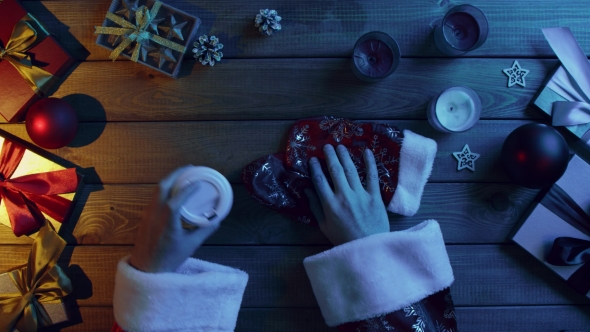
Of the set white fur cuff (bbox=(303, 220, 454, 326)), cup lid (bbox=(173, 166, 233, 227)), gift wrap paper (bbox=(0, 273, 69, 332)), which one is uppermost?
cup lid (bbox=(173, 166, 233, 227))

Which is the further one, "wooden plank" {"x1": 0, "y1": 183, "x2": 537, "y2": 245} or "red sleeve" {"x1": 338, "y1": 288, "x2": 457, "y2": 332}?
"wooden plank" {"x1": 0, "y1": 183, "x2": 537, "y2": 245}

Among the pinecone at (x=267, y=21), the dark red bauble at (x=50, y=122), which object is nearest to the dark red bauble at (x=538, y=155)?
the pinecone at (x=267, y=21)

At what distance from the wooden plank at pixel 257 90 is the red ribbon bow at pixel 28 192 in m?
0.17

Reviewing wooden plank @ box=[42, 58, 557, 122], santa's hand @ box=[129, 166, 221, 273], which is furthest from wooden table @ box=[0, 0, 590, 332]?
santa's hand @ box=[129, 166, 221, 273]

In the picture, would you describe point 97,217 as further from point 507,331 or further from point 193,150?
point 507,331

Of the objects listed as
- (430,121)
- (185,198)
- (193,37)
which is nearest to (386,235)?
(430,121)

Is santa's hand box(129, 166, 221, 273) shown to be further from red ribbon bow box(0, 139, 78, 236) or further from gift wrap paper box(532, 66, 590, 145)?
gift wrap paper box(532, 66, 590, 145)

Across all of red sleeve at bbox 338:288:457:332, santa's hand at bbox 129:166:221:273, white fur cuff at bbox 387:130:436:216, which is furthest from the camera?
white fur cuff at bbox 387:130:436:216

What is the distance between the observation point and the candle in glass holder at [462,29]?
107 cm

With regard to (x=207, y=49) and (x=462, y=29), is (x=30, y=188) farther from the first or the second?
(x=462, y=29)

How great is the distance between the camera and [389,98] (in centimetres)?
114

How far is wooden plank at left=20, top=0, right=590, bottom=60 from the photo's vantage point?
1135 mm

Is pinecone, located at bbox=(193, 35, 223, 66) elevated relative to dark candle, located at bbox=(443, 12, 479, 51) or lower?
lower

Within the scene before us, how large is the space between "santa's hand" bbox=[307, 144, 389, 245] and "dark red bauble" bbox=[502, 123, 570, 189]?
335mm
